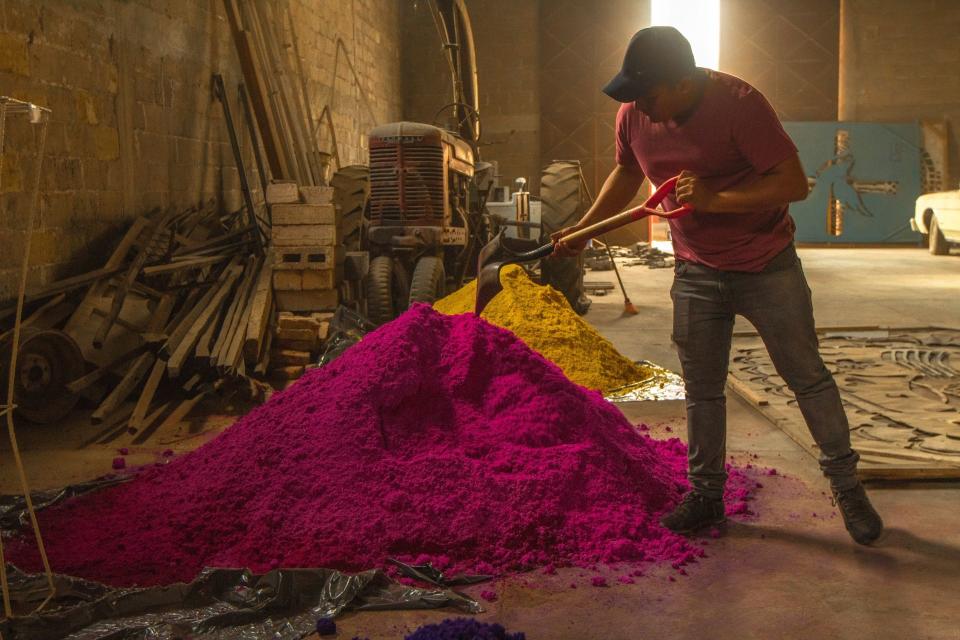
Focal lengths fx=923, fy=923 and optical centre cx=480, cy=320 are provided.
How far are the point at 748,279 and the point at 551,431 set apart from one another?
0.86 metres

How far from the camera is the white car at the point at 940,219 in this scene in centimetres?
1300

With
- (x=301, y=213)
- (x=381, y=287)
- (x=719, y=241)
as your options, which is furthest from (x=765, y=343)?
(x=381, y=287)

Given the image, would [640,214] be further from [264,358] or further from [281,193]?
[281,193]

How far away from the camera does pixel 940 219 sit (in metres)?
13.4

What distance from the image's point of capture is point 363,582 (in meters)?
2.40

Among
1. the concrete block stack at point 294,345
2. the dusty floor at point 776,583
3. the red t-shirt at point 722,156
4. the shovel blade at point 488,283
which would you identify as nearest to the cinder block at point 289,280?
the concrete block stack at point 294,345

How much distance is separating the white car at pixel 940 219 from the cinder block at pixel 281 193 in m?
10.5

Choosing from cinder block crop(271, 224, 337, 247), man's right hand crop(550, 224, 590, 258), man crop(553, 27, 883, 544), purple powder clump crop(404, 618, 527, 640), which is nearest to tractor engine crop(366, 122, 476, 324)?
cinder block crop(271, 224, 337, 247)

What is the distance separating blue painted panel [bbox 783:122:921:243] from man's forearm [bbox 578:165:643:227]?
14048 millimetres

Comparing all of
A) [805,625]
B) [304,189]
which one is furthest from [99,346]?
[805,625]

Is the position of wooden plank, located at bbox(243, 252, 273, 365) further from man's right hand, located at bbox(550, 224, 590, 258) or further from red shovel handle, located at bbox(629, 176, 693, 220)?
red shovel handle, located at bbox(629, 176, 693, 220)

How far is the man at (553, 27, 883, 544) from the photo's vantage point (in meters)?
2.57

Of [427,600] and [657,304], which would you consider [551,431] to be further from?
[657,304]

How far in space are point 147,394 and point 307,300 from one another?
147 cm
